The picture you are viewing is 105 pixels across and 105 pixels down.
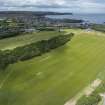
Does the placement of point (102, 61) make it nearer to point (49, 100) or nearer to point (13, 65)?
point (13, 65)

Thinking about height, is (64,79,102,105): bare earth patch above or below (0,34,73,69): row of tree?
above

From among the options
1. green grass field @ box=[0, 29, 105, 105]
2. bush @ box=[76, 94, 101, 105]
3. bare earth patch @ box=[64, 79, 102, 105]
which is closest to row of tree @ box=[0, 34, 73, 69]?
green grass field @ box=[0, 29, 105, 105]

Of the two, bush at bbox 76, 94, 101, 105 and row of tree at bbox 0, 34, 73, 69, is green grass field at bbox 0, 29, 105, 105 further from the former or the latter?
bush at bbox 76, 94, 101, 105

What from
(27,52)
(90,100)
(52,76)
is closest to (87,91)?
(90,100)

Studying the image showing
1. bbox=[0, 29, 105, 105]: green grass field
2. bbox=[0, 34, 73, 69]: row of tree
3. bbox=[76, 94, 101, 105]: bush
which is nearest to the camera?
bbox=[76, 94, 101, 105]: bush

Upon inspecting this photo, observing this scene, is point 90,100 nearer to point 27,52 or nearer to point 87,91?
point 87,91

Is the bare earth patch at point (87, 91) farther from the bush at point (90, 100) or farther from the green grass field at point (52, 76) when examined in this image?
the bush at point (90, 100)
